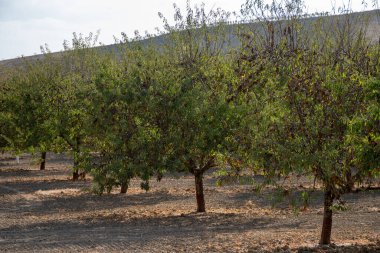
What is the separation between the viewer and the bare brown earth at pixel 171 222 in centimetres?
1304

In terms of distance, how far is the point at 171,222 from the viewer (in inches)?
671

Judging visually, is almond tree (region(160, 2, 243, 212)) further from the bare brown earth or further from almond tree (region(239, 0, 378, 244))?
almond tree (region(239, 0, 378, 244))

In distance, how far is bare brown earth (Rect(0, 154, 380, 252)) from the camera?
513 inches

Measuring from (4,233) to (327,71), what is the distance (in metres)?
9.85

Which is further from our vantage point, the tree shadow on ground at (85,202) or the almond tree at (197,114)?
the tree shadow on ground at (85,202)

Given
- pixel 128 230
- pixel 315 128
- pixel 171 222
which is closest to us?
pixel 315 128

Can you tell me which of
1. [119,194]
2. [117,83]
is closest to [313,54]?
[117,83]

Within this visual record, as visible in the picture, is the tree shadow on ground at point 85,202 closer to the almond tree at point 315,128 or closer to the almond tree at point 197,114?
the almond tree at point 197,114

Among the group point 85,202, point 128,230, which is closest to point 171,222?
point 128,230

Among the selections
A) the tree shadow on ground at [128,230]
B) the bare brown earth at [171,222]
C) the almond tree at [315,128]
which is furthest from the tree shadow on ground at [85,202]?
the almond tree at [315,128]

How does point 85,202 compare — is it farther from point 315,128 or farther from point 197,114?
point 315,128

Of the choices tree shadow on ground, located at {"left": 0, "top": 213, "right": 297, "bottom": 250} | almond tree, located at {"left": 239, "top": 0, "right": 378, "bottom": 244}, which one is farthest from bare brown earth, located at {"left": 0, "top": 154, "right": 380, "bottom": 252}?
almond tree, located at {"left": 239, "top": 0, "right": 378, "bottom": 244}

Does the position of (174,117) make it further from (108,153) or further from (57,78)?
(57,78)

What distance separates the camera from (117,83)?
18.4 metres
